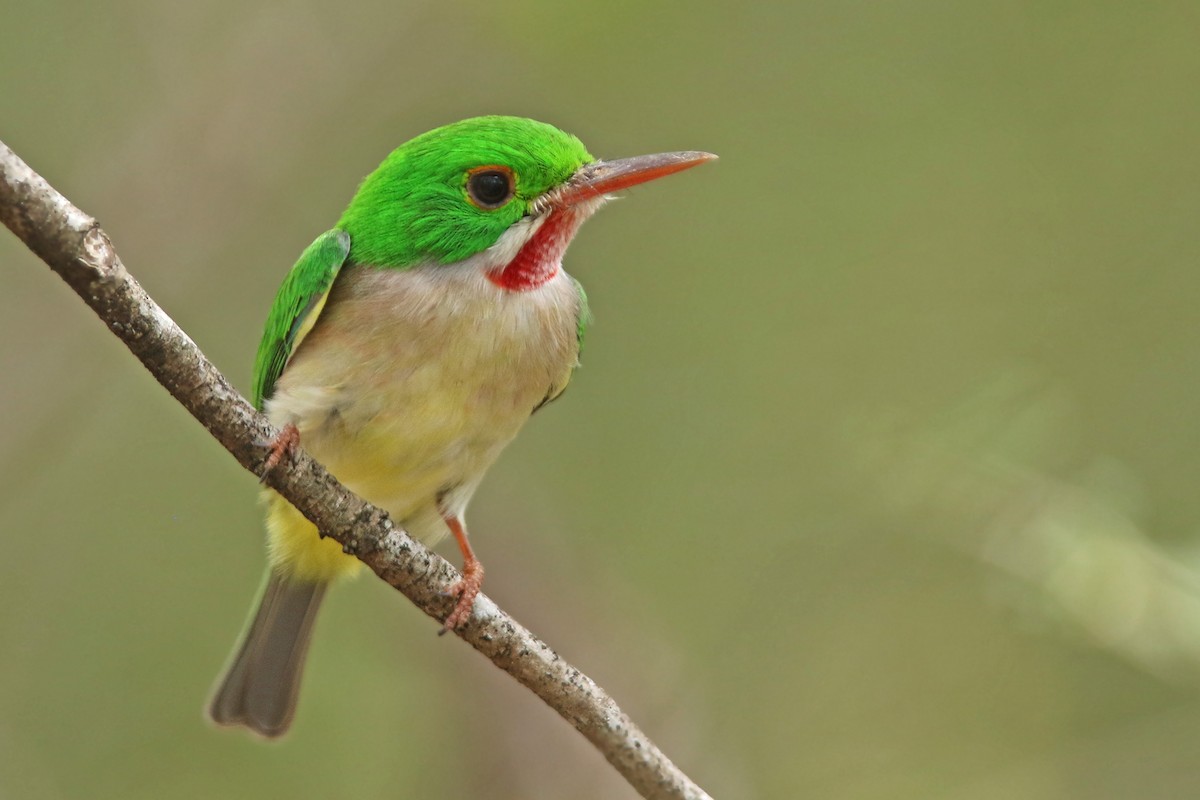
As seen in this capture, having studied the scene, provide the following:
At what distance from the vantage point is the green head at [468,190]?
Result: 305cm

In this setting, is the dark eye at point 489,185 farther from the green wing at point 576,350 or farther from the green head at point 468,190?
the green wing at point 576,350

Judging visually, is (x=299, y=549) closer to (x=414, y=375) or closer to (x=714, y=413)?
(x=414, y=375)

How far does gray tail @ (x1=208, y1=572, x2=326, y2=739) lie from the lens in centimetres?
367

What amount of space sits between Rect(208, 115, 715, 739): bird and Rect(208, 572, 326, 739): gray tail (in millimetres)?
609

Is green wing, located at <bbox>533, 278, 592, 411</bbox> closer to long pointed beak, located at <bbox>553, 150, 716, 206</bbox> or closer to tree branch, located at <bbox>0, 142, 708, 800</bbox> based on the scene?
long pointed beak, located at <bbox>553, 150, 716, 206</bbox>

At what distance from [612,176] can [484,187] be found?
11.5 inches

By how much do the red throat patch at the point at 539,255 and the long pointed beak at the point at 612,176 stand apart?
1.7 inches

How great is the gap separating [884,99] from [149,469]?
3.54 meters

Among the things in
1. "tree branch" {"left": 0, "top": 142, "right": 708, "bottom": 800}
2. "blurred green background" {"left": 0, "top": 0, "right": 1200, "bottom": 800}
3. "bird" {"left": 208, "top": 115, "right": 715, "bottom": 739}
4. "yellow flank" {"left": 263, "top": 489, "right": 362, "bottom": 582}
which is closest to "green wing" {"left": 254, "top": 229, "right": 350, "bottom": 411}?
"bird" {"left": 208, "top": 115, "right": 715, "bottom": 739}

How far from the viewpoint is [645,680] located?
4.67 meters

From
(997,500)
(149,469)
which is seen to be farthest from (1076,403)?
(149,469)

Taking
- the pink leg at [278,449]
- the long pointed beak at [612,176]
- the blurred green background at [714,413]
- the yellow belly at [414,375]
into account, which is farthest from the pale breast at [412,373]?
the blurred green background at [714,413]

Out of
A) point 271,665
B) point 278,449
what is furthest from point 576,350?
point 271,665

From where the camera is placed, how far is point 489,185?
10.0 ft
